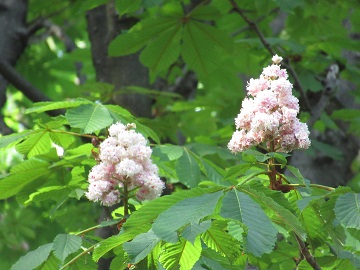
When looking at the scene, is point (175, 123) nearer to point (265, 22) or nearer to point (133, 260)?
point (265, 22)

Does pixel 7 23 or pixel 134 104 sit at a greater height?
pixel 7 23

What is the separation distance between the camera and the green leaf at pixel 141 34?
2.81 metres

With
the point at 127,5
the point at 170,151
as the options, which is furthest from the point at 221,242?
the point at 127,5

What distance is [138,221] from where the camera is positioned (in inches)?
54.2

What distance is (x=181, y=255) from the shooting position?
1.40 meters

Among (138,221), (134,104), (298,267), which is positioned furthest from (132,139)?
(134,104)

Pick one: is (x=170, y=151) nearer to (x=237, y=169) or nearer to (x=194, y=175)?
(x=194, y=175)

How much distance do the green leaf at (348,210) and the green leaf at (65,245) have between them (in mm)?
661

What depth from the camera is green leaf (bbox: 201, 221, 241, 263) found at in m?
1.50

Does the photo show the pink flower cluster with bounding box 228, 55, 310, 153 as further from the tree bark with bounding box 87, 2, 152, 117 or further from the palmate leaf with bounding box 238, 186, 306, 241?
the tree bark with bounding box 87, 2, 152, 117

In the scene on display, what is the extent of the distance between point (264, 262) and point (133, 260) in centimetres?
83

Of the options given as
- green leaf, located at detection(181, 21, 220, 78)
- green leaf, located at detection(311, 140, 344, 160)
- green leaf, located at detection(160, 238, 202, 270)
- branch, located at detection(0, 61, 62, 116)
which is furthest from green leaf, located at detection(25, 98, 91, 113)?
green leaf, located at detection(311, 140, 344, 160)

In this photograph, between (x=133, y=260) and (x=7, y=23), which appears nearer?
(x=133, y=260)

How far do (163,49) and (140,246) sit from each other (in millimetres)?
1642
